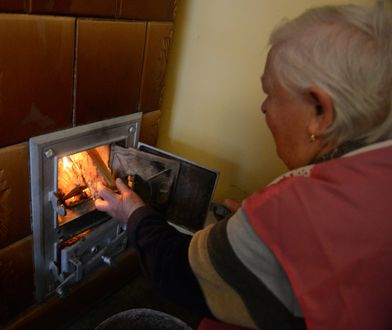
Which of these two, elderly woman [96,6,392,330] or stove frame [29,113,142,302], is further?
stove frame [29,113,142,302]

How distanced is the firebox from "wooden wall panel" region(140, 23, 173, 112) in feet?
0.28

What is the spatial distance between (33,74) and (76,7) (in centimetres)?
18

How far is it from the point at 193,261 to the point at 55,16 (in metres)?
0.60

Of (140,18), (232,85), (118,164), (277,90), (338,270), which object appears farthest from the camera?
(232,85)

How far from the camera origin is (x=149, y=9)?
0.97 metres

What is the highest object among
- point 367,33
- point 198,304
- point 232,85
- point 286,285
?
point 367,33

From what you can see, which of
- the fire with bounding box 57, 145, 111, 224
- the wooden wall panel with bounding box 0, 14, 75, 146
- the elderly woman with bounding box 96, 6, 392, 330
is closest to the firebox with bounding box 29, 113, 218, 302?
the fire with bounding box 57, 145, 111, 224

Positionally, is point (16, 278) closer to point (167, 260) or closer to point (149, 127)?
point (167, 260)

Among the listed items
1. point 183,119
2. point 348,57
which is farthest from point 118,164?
point 348,57

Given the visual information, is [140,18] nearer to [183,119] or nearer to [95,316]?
[183,119]

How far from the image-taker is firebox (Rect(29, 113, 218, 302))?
37.2 inches

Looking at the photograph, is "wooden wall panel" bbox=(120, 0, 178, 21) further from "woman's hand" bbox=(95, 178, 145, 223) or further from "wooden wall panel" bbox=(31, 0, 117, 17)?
"woman's hand" bbox=(95, 178, 145, 223)

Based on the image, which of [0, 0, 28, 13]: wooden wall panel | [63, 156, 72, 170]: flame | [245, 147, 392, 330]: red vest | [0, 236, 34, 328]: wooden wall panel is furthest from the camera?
[63, 156, 72, 170]: flame

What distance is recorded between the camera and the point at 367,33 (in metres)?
0.56
